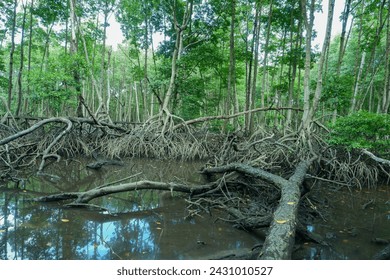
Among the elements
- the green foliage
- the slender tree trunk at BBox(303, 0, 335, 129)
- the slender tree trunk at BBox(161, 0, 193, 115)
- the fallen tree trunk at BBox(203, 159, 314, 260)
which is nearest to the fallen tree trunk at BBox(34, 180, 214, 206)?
the fallen tree trunk at BBox(203, 159, 314, 260)

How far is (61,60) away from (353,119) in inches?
336

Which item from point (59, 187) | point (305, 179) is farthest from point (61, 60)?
point (305, 179)

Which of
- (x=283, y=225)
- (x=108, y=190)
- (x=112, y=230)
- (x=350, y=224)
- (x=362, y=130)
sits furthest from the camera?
(x=362, y=130)

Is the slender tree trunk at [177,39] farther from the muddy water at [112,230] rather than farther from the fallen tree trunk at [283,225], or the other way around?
the fallen tree trunk at [283,225]

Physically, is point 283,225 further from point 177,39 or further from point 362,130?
point 177,39

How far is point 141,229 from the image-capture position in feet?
9.27

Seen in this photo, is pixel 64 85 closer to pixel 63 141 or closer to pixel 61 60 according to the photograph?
pixel 61 60

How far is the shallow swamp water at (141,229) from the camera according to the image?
92.0 inches

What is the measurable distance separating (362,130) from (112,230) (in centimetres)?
467

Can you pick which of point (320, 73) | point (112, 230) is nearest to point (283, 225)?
point (112, 230)

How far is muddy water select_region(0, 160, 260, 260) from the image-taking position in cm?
231

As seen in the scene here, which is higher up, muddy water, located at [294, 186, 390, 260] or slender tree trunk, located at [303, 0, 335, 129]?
slender tree trunk, located at [303, 0, 335, 129]

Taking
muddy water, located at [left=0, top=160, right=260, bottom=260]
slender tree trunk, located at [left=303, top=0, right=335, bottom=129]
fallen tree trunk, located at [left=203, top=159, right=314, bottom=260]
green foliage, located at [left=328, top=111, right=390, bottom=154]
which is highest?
slender tree trunk, located at [left=303, top=0, right=335, bottom=129]

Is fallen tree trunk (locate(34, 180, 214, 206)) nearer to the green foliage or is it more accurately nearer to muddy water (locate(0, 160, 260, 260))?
muddy water (locate(0, 160, 260, 260))
